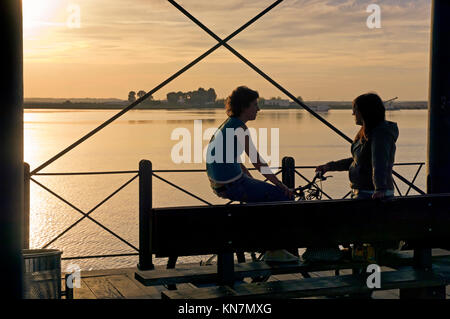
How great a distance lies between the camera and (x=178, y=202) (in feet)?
96.9

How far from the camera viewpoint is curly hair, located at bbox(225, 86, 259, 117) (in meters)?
5.95

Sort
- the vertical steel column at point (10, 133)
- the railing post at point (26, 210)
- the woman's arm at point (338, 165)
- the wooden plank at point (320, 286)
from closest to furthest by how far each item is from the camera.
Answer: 1. the vertical steel column at point (10, 133)
2. the wooden plank at point (320, 286)
3. the woman's arm at point (338, 165)
4. the railing post at point (26, 210)

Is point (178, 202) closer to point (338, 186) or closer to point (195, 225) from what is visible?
point (338, 186)

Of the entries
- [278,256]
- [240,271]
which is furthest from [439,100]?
[240,271]

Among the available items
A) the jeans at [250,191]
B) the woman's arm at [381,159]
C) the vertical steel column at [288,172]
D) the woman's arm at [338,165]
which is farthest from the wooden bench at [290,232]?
the vertical steel column at [288,172]

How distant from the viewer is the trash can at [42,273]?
606cm

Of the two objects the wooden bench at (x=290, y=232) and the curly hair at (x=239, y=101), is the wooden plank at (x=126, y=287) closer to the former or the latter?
the wooden bench at (x=290, y=232)

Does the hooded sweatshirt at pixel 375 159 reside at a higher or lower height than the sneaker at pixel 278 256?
higher

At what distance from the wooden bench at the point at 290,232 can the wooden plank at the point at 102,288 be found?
1.97 metres

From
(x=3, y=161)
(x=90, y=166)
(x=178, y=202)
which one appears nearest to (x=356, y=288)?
(x=3, y=161)

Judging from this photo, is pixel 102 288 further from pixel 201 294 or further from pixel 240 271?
pixel 201 294

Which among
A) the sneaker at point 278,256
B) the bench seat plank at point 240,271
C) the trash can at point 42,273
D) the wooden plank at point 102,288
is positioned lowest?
the wooden plank at point 102,288

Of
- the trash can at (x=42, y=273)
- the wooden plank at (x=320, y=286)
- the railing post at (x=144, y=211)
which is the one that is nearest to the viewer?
the wooden plank at (x=320, y=286)

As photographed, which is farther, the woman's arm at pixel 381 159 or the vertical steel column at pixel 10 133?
the woman's arm at pixel 381 159
